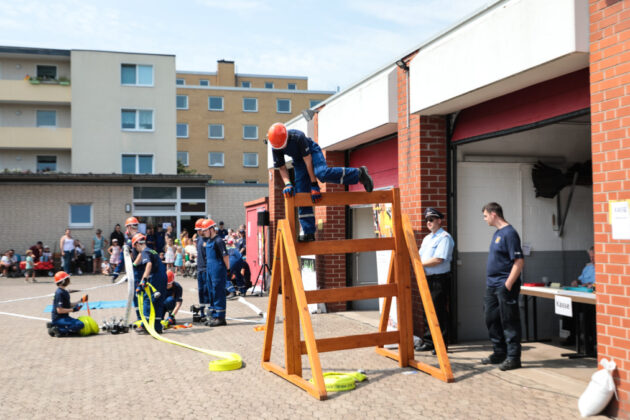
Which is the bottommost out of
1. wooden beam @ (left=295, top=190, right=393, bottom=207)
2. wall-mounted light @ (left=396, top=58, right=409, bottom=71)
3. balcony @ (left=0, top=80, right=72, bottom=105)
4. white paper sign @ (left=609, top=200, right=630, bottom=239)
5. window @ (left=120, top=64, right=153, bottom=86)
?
white paper sign @ (left=609, top=200, right=630, bottom=239)

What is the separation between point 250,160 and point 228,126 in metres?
3.62

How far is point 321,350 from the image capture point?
254 inches

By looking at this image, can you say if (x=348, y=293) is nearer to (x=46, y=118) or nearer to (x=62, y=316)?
(x=62, y=316)

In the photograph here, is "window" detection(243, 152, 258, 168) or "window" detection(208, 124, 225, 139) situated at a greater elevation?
"window" detection(208, 124, 225, 139)

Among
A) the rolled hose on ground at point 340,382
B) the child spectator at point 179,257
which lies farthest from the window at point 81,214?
the rolled hose on ground at point 340,382

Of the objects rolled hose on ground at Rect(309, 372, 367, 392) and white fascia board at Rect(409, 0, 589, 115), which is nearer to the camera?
white fascia board at Rect(409, 0, 589, 115)

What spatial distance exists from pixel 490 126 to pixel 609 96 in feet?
8.22

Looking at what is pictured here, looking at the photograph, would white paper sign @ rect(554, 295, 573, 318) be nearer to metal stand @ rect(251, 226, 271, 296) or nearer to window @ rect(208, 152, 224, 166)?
metal stand @ rect(251, 226, 271, 296)

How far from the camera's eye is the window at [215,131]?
5362 cm

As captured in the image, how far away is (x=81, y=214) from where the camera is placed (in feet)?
89.5

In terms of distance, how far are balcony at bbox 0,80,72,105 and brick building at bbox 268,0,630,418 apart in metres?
29.1

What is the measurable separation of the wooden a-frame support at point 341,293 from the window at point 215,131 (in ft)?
156

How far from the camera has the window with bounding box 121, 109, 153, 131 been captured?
122 ft

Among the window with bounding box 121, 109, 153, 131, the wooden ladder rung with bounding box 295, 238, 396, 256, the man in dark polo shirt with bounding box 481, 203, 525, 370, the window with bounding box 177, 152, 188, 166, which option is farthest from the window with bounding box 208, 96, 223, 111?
the man in dark polo shirt with bounding box 481, 203, 525, 370
